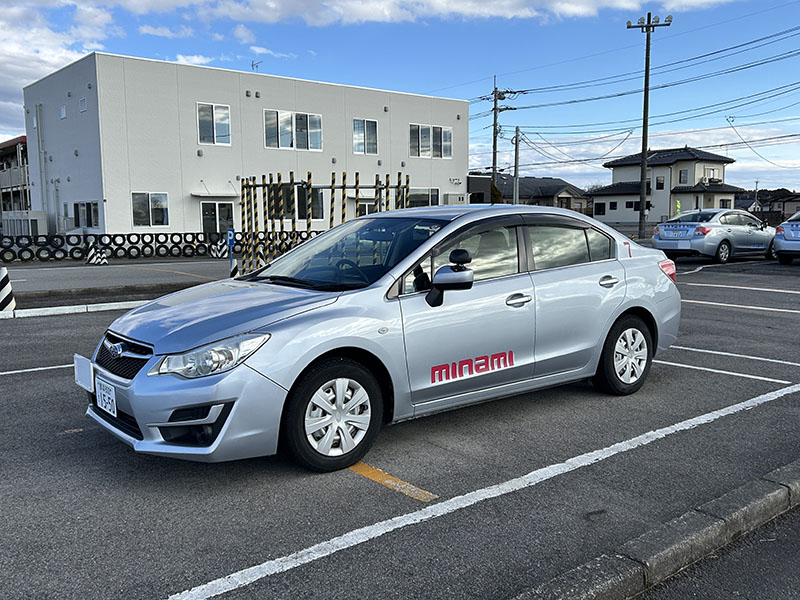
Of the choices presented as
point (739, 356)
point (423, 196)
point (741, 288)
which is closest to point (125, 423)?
point (739, 356)

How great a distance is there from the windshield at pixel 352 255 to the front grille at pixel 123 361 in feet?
3.89

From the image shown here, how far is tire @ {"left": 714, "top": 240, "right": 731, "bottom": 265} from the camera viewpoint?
61.9 ft

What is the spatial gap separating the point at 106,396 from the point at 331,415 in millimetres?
1359

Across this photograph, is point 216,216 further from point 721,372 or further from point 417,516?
point 417,516

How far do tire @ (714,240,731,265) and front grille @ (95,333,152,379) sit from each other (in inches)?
697

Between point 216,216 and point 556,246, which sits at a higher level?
point 216,216

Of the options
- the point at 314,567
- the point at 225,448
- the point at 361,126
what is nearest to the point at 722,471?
the point at 314,567

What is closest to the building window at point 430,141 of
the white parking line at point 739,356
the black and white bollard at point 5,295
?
the black and white bollard at point 5,295

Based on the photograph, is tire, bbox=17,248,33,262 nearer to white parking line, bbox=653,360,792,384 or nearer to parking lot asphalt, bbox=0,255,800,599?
parking lot asphalt, bbox=0,255,800,599

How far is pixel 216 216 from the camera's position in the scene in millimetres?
29484

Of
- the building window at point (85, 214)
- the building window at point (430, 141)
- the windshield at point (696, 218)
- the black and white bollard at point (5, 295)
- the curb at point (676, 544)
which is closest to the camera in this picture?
the curb at point (676, 544)

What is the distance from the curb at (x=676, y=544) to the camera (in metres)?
2.95

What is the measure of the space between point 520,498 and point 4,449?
3401mm

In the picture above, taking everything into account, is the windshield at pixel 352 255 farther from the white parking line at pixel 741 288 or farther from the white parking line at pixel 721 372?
the white parking line at pixel 741 288
